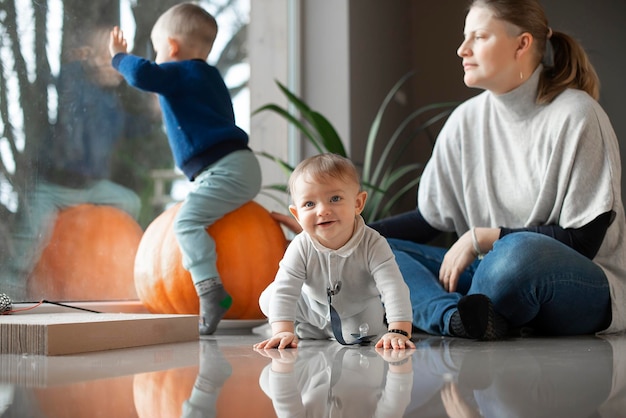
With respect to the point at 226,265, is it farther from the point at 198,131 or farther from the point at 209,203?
the point at 198,131

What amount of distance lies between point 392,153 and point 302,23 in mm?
723

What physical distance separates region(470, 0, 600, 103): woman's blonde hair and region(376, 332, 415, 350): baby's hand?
81cm

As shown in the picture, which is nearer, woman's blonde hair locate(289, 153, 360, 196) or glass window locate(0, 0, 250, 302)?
woman's blonde hair locate(289, 153, 360, 196)

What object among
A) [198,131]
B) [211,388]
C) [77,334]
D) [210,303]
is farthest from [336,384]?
[198,131]

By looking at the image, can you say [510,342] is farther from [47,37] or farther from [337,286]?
[47,37]

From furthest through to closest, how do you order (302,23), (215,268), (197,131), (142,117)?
1. (302,23)
2. (142,117)
3. (197,131)
4. (215,268)

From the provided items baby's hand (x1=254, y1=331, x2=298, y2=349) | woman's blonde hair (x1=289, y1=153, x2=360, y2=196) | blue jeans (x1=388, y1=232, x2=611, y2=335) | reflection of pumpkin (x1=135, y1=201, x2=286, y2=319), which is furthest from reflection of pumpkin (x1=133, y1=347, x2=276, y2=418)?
reflection of pumpkin (x1=135, y1=201, x2=286, y2=319)

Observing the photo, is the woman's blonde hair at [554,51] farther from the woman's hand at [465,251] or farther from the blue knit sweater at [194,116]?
the blue knit sweater at [194,116]

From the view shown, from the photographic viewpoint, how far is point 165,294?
2068 millimetres

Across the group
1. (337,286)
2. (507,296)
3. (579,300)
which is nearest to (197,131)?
(337,286)

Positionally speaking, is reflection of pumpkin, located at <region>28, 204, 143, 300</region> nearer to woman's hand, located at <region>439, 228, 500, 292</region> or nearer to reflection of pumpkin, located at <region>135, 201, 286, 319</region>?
reflection of pumpkin, located at <region>135, 201, 286, 319</region>

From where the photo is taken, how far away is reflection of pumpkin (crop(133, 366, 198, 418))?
744mm

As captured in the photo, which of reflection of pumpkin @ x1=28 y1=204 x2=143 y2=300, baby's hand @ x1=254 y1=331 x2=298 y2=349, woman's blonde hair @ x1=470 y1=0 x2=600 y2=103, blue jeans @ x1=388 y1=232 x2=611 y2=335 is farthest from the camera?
reflection of pumpkin @ x1=28 y1=204 x2=143 y2=300

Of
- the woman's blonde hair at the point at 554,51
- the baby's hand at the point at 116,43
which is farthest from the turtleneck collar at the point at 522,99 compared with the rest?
the baby's hand at the point at 116,43
